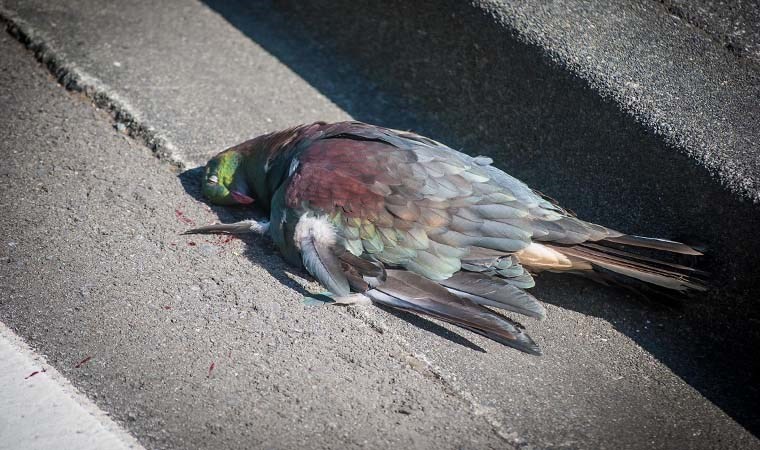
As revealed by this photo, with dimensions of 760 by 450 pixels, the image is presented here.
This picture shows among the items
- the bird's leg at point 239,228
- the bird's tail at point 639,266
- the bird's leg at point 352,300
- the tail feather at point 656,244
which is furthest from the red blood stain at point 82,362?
the tail feather at point 656,244

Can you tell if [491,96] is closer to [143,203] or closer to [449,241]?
[449,241]

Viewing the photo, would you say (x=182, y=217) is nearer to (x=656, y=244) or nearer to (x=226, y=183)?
(x=226, y=183)

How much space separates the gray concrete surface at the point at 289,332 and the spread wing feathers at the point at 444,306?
0.28ft

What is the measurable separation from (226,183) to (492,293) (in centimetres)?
143

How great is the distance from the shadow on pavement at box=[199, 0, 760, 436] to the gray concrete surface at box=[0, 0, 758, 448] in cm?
1

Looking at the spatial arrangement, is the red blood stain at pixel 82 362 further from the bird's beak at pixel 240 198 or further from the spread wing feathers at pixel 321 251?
the bird's beak at pixel 240 198

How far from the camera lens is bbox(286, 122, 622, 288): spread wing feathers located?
3131 mm

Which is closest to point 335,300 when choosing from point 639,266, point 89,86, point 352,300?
point 352,300

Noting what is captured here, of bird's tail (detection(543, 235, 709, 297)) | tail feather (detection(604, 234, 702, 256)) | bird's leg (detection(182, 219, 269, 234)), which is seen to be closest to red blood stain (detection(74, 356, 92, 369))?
bird's leg (detection(182, 219, 269, 234))

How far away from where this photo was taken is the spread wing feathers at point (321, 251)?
3164 millimetres

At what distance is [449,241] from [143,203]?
1517 millimetres

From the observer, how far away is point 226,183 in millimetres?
3730

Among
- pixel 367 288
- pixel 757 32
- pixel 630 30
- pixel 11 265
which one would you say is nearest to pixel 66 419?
pixel 11 265

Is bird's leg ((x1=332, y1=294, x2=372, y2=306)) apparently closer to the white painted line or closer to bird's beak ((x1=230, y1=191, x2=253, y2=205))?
bird's beak ((x1=230, y1=191, x2=253, y2=205))
